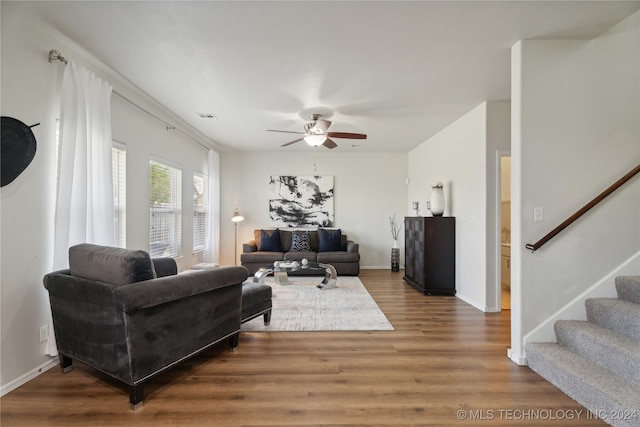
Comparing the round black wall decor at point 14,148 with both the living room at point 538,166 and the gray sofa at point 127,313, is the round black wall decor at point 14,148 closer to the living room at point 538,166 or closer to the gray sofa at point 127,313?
the living room at point 538,166

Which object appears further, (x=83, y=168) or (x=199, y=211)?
(x=199, y=211)

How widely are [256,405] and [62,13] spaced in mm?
3091

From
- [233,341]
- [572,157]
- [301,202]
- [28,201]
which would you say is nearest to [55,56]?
[28,201]

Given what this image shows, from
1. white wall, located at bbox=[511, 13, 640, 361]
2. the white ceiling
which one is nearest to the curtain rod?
the white ceiling

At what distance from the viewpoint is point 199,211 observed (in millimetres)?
5441

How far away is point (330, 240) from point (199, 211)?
8.83 feet

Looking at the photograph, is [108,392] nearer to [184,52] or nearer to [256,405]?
[256,405]

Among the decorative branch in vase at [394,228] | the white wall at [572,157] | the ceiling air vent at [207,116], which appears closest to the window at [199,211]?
the ceiling air vent at [207,116]

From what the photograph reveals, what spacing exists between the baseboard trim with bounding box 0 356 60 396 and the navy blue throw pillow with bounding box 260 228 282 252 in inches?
148

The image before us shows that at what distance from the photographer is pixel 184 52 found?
2482 millimetres

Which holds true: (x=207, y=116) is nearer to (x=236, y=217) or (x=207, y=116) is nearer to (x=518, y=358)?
(x=236, y=217)

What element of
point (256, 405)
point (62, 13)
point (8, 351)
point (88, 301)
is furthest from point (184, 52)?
point (256, 405)

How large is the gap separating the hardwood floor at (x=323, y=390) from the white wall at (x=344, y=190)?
3.75 meters

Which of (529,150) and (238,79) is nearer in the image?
(529,150)
